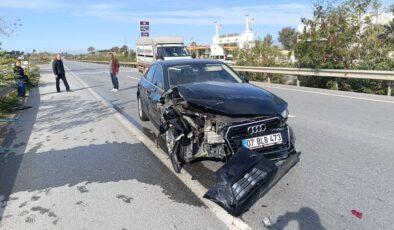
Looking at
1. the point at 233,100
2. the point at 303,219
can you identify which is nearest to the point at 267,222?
the point at 303,219

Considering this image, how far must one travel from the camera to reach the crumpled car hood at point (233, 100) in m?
4.55

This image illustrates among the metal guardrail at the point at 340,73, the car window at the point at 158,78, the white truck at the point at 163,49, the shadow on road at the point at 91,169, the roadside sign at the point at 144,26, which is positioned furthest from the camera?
the roadside sign at the point at 144,26

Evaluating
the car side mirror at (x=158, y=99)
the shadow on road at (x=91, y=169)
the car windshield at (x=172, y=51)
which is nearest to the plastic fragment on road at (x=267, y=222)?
the shadow on road at (x=91, y=169)

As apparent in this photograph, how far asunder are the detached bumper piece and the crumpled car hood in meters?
0.71

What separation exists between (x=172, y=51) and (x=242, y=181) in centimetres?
2289

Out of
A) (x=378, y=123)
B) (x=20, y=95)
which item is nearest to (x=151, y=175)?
(x=378, y=123)

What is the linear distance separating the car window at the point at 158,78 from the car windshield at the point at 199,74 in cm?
20

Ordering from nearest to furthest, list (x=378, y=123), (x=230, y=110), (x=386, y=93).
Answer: (x=230, y=110) → (x=378, y=123) → (x=386, y=93)

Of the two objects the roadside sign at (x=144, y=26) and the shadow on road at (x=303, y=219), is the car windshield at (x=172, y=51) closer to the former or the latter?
the roadside sign at (x=144, y=26)

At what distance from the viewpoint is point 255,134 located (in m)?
4.48

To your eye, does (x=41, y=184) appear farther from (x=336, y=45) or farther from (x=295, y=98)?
(x=336, y=45)

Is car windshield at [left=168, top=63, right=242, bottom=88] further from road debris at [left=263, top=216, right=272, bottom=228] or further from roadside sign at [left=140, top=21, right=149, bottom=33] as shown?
roadside sign at [left=140, top=21, right=149, bottom=33]

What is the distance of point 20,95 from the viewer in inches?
618

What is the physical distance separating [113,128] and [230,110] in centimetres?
471
